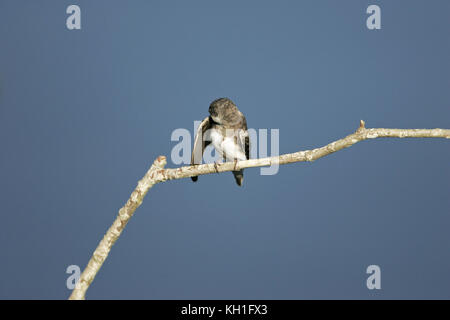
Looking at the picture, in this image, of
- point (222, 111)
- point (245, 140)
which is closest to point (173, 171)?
point (222, 111)

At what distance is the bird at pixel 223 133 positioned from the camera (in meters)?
2.66

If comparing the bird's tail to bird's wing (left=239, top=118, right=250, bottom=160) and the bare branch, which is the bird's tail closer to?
bird's wing (left=239, top=118, right=250, bottom=160)

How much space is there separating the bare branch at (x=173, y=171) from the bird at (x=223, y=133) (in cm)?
68

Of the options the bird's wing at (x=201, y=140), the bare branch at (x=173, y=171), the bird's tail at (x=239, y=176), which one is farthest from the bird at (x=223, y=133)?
the bare branch at (x=173, y=171)

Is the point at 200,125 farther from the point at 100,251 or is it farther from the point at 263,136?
A: the point at 100,251

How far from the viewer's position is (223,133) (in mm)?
2740

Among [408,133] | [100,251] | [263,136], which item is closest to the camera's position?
[408,133]

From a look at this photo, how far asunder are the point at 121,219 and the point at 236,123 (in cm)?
107

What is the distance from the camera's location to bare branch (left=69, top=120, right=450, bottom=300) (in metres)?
1.72

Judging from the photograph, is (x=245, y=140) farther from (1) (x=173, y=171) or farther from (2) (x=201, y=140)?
(1) (x=173, y=171)

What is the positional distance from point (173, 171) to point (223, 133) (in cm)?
83

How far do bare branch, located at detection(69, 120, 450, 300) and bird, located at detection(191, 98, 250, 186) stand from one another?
0.68m
